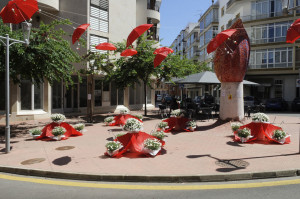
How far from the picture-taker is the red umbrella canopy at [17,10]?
8266mm

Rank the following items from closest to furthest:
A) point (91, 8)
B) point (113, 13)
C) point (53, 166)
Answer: point (53, 166) → point (91, 8) → point (113, 13)

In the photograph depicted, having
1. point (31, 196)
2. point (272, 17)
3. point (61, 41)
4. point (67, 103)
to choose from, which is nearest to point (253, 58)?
point (272, 17)

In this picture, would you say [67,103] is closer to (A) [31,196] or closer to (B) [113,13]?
(B) [113,13]

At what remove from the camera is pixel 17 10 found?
8391mm

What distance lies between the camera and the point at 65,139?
32.9ft

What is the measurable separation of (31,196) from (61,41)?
8.80 m

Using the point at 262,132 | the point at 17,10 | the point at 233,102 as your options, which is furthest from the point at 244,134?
the point at 17,10

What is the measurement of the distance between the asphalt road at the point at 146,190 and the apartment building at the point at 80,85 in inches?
487

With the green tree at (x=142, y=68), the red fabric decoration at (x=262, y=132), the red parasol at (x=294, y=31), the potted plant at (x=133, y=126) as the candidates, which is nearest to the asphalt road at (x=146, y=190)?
the potted plant at (x=133, y=126)

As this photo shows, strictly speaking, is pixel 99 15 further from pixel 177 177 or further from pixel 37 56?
pixel 177 177

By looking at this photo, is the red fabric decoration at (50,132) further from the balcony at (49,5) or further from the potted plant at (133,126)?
the balcony at (49,5)

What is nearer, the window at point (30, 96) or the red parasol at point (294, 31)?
the red parasol at point (294, 31)

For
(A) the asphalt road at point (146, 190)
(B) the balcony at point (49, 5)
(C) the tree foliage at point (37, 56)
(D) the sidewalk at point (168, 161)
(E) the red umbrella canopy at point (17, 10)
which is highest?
(B) the balcony at point (49, 5)

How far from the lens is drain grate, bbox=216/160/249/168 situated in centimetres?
605
